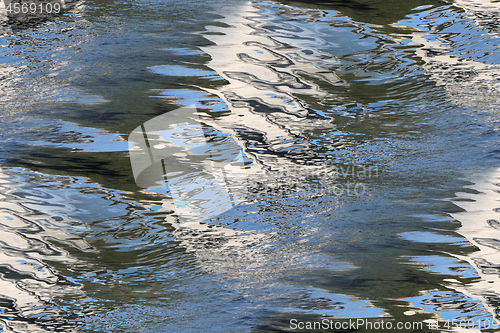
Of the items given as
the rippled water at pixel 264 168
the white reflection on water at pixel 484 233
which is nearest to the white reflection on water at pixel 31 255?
the rippled water at pixel 264 168

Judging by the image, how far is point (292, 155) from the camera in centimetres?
284

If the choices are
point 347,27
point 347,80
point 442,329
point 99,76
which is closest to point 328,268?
point 442,329

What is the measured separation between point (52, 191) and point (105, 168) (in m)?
0.31

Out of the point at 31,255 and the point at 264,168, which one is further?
the point at 264,168

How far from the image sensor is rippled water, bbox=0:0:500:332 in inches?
74.2

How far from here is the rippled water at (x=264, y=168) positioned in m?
1.88

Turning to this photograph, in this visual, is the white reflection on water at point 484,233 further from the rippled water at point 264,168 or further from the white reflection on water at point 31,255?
the white reflection on water at point 31,255

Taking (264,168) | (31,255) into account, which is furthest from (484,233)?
(31,255)

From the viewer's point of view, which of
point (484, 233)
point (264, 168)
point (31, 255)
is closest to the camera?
point (484, 233)

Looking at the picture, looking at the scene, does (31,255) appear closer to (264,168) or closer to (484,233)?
(264,168)

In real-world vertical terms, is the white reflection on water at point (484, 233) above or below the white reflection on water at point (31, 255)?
above

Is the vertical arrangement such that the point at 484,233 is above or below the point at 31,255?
above

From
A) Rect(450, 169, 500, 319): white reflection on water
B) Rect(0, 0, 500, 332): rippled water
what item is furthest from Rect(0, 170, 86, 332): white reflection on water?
Rect(450, 169, 500, 319): white reflection on water

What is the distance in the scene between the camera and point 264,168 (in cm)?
274
